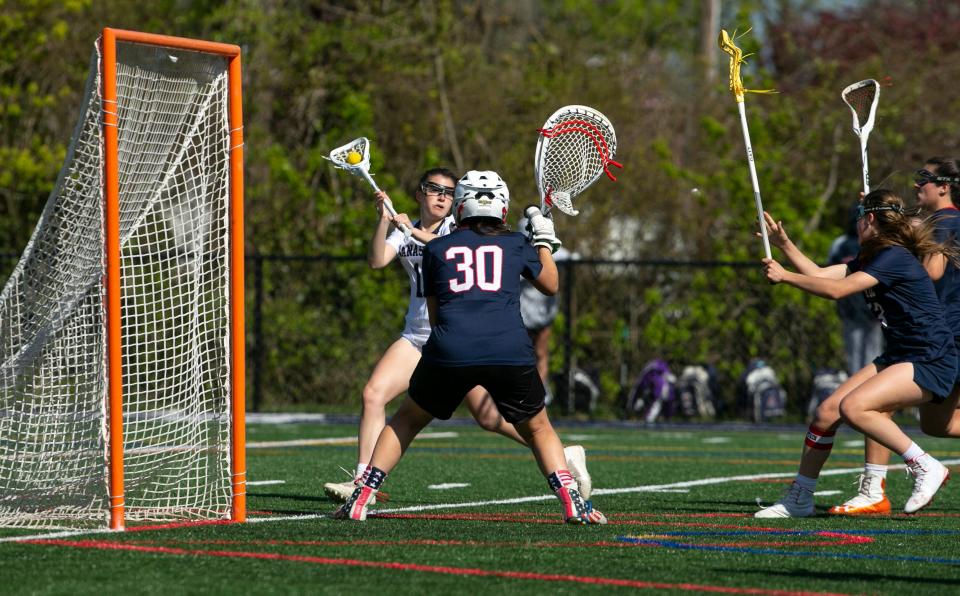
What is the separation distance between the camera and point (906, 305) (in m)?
8.09

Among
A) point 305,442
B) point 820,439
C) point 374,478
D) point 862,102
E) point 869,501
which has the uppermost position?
point 862,102

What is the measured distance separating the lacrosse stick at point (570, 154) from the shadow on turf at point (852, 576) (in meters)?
2.57

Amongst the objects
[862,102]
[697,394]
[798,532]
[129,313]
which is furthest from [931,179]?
[697,394]

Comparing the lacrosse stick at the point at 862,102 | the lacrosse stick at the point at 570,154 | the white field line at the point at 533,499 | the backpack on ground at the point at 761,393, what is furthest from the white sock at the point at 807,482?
the backpack on ground at the point at 761,393

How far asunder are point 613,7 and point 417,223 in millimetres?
24610

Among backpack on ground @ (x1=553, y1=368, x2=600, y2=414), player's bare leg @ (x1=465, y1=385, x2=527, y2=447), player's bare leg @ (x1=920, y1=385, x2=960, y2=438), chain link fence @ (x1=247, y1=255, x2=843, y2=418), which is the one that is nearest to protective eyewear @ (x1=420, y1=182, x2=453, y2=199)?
player's bare leg @ (x1=465, y1=385, x2=527, y2=447)

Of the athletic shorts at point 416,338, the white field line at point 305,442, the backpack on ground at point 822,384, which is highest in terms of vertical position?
the athletic shorts at point 416,338

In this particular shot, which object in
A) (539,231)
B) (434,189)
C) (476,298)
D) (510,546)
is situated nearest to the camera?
(510,546)

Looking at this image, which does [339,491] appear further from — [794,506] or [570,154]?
[794,506]

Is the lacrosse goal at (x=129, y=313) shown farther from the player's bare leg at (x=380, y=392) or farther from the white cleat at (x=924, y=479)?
the white cleat at (x=924, y=479)

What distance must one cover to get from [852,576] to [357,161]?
3.66 m

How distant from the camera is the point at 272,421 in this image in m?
17.1

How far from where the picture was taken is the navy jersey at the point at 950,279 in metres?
8.55

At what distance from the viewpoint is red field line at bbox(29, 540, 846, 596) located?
5.72m
